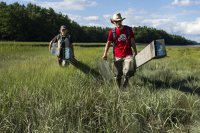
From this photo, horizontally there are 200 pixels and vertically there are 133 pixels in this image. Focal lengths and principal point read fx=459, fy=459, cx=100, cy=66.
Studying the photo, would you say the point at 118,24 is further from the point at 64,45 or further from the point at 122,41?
the point at 64,45

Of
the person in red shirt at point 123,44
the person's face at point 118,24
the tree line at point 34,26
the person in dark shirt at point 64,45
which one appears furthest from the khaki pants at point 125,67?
the tree line at point 34,26

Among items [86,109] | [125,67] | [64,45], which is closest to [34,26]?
[64,45]

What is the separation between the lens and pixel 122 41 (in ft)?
34.9

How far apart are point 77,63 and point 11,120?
6.44m

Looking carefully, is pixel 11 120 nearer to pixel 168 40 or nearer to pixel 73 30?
pixel 73 30

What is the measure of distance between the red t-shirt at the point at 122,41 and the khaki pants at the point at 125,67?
144 millimetres

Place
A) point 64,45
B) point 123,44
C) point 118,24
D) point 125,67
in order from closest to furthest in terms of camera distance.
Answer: point 118,24
point 123,44
point 125,67
point 64,45

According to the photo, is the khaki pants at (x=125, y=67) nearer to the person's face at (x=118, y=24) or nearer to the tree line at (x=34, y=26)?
the person's face at (x=118, y=24)

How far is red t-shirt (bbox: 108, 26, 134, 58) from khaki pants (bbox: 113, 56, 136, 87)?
14 centimetres

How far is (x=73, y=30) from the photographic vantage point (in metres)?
113

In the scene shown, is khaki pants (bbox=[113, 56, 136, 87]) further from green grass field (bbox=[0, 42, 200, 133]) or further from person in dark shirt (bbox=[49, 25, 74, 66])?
person in dark shirt (bbox=[49, 25, 74, 66])

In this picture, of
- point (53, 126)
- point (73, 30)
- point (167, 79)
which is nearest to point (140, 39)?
point (73, 30)

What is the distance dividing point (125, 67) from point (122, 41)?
64cm

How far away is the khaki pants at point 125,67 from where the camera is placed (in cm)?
1072
